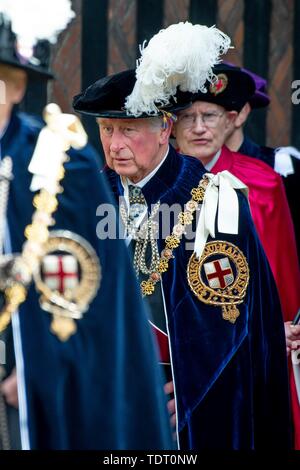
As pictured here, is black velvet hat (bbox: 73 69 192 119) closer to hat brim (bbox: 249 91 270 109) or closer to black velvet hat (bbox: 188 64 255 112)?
black velvet hat (bbox: 188 64 255 112)

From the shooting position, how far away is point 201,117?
5.76 meters

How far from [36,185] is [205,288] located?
167 centimetres

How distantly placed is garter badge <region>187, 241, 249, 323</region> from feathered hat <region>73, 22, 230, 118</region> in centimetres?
51

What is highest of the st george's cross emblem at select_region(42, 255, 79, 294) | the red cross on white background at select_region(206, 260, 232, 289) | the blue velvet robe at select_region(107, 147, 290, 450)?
the st george's cross emblem at select_region(42, 255, 79, 294)

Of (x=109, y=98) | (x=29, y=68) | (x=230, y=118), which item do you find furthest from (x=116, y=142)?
(x=29, y=68)

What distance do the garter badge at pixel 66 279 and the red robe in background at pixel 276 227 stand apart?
8.48 feet

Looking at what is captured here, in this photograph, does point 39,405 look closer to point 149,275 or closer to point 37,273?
point 37,273

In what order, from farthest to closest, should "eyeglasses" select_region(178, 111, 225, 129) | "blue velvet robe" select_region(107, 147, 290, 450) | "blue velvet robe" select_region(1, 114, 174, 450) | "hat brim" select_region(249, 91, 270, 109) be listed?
"hat brim" select_region(249, 91, 270, 109)
"eyeglasses" select_region(178, 111, 225, 129)
"blue velvet robe" select_region(107, 147, 290, 450)
"blue velvet robe" select_region(1, 114, 174, 450)

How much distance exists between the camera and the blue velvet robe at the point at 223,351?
4.76 metres

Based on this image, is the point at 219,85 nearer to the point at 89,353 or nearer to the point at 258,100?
the point at 258,100

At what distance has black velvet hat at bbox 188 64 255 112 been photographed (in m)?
5.77

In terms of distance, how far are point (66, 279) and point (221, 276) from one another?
1688mm

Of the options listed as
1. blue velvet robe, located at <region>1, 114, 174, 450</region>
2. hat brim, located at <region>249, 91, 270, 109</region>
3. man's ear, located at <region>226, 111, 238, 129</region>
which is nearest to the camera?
blue velvet robe, located at <region>1, 114, 174, 450</region>

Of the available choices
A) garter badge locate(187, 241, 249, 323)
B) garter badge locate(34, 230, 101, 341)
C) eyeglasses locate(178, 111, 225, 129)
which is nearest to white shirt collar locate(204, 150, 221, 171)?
eyeglasses locate(178, 111, 225, 129)
